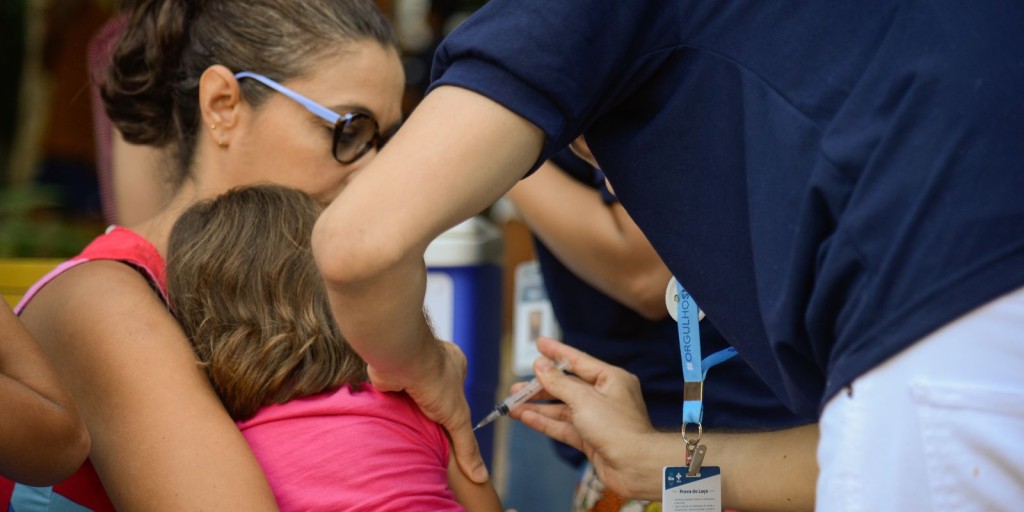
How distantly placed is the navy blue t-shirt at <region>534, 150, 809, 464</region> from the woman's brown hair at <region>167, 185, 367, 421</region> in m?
0.60

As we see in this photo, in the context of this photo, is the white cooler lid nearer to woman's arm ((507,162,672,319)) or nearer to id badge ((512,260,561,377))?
id badge ((512,260,561,377))

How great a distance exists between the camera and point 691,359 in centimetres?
164

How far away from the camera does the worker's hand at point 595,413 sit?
5.57 ft

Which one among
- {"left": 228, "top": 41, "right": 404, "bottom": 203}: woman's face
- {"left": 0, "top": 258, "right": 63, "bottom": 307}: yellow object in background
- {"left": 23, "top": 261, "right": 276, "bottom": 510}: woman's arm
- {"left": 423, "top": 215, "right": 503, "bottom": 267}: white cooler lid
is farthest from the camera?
{"left": 423, "top": 215, "right": 503, "bottom": 267}: white cooler lid

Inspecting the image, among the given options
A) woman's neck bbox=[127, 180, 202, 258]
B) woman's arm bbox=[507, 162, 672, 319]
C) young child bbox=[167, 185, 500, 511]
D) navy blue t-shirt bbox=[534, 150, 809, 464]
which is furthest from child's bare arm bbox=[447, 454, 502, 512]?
woman's neck bbox=[127, 180, 202, 258]

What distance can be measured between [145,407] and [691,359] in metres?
0.80

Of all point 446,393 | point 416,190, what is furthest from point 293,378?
point 416,190

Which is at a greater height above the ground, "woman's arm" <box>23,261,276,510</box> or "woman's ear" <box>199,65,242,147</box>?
"woman's ear" <box>199,65,242,147</box>

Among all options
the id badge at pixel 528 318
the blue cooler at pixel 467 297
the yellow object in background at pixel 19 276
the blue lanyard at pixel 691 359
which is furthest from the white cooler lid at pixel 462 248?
the blue lanyard at pixel 691 359

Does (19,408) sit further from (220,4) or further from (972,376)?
(220,4)

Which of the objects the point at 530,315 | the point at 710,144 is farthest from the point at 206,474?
the point at 530,315

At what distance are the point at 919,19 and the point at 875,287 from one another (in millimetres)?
251

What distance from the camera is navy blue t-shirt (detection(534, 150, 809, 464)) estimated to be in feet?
6.31

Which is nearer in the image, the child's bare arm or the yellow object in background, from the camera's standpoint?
the child's bare arm
